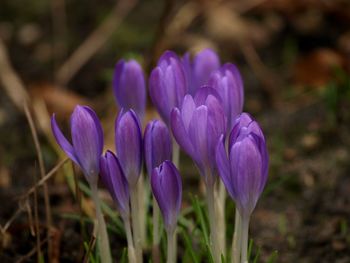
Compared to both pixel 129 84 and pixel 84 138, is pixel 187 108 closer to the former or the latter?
pixel 84 138

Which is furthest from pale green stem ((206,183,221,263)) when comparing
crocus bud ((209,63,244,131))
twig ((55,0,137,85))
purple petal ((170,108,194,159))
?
twig ((55,0,137,85))

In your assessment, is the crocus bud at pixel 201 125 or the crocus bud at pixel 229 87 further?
the crocus bud at pixel 229 87

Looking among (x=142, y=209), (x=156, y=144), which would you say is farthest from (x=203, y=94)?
(x=142, y=209)

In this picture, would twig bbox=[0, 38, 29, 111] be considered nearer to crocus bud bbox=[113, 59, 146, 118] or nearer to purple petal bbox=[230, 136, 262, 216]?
crocus bud bbox=[113, 59, 146, 118]

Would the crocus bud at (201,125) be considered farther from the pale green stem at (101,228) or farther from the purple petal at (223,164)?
the pale green stem at (101,228)

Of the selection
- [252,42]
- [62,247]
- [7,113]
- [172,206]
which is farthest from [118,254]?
[252,42]

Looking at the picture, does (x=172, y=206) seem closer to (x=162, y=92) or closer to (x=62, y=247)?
(x=162, y=92)

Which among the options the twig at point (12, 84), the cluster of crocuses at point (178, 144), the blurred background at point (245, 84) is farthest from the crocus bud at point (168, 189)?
the twig at point (12, 84)
